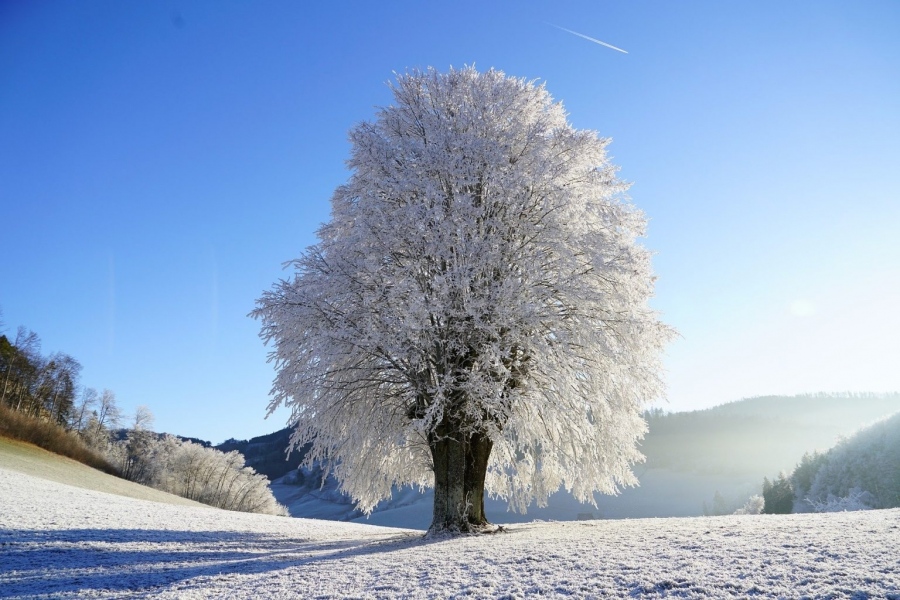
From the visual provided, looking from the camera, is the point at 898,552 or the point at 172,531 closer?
the point at 898,552

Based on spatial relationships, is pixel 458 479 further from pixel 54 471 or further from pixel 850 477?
pixel 850 477

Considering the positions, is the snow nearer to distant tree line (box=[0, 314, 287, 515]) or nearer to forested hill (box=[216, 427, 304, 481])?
distant tree line (box=[0, 314, 287, 515])

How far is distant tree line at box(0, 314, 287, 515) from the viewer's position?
2329 inches

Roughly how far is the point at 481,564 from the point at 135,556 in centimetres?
779

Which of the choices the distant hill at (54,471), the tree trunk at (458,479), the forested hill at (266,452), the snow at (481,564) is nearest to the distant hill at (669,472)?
the forested hill at (266,452)

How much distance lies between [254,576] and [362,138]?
1156cm

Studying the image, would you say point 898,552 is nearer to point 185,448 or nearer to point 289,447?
point 289,447

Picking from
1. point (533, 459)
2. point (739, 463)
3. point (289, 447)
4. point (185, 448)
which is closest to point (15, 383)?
point (185, 448)

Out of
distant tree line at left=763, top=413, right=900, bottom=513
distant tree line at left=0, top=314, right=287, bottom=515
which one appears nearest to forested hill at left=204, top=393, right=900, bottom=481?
distant tree line at left=0, top=314, right=287, bottom=515

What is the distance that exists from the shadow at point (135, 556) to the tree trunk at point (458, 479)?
3.66ft

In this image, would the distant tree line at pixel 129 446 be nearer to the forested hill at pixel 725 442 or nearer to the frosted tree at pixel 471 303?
the frosted tree at pixel 471 303

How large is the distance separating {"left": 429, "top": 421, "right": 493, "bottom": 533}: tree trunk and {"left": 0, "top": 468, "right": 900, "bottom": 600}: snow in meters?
1.23

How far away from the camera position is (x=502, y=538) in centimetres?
1207

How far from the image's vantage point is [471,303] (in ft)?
40.6
